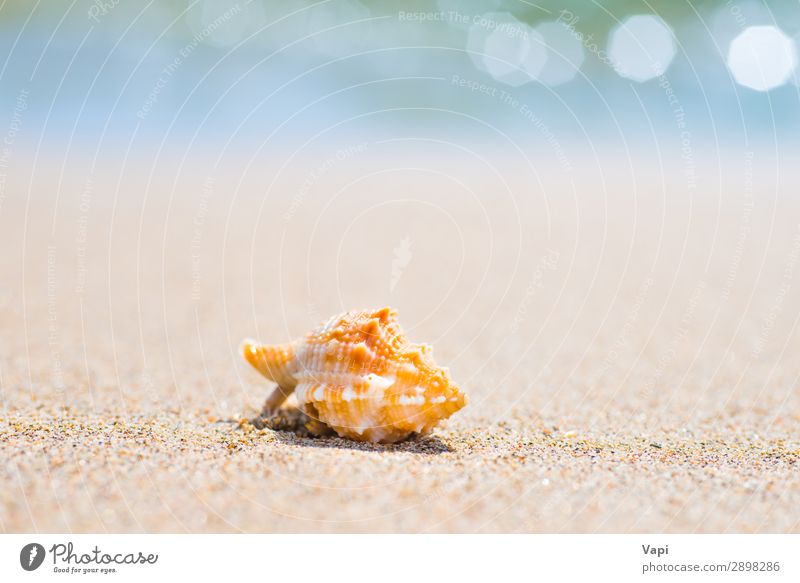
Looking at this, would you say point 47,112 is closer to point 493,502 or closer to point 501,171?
point 501,171

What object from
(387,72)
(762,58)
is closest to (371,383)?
(762,58)

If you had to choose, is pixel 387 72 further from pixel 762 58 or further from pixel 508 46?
pixel 762 58

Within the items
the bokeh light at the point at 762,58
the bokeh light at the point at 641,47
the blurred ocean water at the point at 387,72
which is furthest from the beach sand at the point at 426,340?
the bokeh light at the point at 641,47

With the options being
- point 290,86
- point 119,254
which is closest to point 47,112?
point 290,86

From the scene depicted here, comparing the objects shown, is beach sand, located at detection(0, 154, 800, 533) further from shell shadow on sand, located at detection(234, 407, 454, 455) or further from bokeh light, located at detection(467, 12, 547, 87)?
bokeh light, located at detection(467, 12, 547, 87)

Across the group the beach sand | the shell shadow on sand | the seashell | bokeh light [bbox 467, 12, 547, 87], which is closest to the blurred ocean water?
bokeh light [bbox 467, 12, 547, 87]
